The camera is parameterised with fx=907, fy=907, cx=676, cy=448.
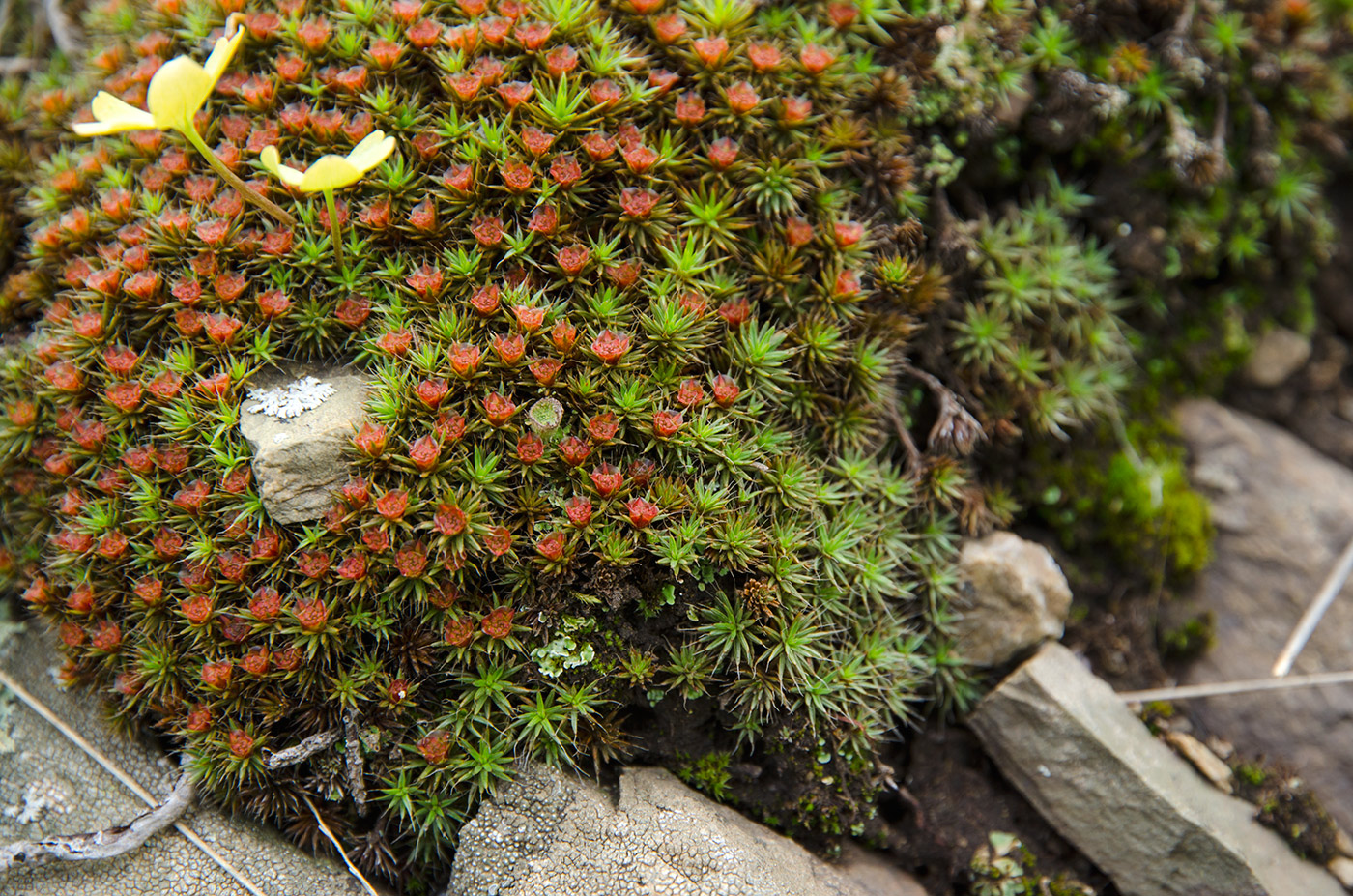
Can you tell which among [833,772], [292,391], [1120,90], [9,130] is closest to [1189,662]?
[833,772]

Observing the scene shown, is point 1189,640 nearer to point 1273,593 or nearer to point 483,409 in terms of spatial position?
point 1273,593

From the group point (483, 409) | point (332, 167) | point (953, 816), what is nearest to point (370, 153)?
point (332, 167)

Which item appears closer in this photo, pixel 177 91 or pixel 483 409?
pixel 177 91

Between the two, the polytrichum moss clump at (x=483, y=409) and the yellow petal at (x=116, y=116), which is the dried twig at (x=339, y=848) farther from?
the yellow petal at (x=116, y=116)

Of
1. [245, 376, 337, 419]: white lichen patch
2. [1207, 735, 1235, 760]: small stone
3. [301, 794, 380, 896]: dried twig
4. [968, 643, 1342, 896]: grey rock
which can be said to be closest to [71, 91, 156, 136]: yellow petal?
[245, 376, 337, 419]: white lichen patch

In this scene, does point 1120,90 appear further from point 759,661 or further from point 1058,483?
point 759,661

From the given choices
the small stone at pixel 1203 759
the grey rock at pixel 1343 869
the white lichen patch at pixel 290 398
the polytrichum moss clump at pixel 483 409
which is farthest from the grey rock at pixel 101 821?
the grey rock at pixel 1343 869

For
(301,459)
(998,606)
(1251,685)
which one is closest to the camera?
(301,459)
